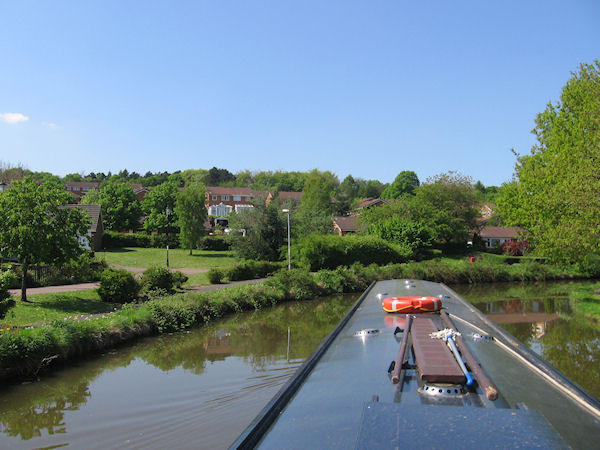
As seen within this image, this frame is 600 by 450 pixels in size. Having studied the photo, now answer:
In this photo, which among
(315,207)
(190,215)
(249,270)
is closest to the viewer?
(249,270)

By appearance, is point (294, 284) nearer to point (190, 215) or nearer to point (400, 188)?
point (190, 215)

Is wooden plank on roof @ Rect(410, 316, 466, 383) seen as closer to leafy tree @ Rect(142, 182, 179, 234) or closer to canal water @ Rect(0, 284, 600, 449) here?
canal water @ Rect(0, 284, 600, 449)

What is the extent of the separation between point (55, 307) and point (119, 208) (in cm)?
3829

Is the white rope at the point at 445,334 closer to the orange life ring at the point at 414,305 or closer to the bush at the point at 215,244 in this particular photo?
the orange life ring at the point at 414,305

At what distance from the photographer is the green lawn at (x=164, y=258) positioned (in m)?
36.5

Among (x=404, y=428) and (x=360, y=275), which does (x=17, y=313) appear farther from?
(x=360, y=275)

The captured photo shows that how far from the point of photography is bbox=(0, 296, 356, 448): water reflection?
7.25 m

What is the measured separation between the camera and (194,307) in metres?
18.2

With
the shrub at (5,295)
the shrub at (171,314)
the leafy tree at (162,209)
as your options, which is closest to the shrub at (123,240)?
the leafy tree at (162,209)

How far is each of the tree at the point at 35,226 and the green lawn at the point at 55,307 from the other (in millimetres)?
851

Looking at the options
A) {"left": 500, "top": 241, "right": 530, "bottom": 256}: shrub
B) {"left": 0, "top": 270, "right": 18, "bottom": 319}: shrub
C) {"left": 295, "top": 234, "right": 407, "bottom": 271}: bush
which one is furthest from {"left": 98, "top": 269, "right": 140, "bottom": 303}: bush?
{"left": 500, "top": 241, "right": 530, "bottom": 256}: shrub

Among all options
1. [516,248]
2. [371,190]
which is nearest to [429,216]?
[516,248]

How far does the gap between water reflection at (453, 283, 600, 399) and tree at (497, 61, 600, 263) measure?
291cm

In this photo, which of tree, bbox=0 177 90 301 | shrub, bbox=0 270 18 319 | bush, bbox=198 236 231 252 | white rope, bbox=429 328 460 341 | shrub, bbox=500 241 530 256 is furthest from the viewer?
shrub, bbox=500 241 530 256
